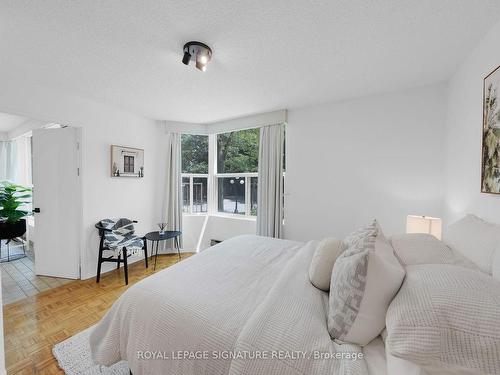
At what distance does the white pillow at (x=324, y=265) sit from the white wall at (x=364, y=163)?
61.2 inches

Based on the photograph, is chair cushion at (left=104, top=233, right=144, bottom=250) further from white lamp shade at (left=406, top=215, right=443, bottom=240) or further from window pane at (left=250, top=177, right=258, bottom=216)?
white lamp shade at (left=406, top=215, right=443, bottom=240)

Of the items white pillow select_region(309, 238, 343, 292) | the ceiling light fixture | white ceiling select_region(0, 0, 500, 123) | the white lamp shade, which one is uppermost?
white ceiling select_region(0, 0, 500, 123)

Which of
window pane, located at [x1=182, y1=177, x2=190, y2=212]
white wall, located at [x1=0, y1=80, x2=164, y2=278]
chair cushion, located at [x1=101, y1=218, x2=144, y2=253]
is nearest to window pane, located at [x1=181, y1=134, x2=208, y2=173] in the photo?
window pane, located at [x1=182, y1=177, x2=190, y2=212]

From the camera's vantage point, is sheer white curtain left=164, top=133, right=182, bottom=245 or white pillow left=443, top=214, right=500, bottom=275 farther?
sheer white curtain left=164, top=133, right=182, bottom=245

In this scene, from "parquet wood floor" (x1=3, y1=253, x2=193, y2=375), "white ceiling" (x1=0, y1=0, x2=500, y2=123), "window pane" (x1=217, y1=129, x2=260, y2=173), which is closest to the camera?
"white ceiling" (x1=0, y1=0, x2=500, y2=123)

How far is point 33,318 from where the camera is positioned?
6.79ft

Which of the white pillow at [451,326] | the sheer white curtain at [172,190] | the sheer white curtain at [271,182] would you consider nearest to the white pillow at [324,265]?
the white pillow at [451,326]

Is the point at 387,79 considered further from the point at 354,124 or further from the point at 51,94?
the point at 51,94

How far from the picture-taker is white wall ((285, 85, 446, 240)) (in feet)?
7.81

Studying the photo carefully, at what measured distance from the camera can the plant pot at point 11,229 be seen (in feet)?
11.2

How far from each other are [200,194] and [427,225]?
133 inches

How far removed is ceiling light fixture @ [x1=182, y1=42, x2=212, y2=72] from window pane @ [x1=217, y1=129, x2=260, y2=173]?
1.95 meters

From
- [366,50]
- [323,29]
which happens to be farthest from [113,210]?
[366,50]

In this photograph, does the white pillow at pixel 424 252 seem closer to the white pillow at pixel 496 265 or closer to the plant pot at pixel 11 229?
the white pillow at pixel 496 265
